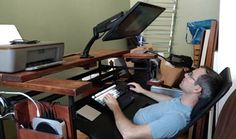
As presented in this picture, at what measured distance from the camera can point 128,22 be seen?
1678 millimetres

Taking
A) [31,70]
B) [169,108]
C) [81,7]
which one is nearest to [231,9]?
[169,108]

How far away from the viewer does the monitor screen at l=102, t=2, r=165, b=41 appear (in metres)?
1.58

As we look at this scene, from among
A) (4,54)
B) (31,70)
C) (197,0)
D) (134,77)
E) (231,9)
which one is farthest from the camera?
(197,0)

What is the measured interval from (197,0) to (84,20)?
6.65 ft

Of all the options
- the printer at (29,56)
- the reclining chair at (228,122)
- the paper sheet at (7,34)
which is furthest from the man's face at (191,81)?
the paper sheet at (7,34)

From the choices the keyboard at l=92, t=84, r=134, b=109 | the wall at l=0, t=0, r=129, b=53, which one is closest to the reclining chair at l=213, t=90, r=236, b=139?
the keyboard at l=92, t=84, r=134, b=109

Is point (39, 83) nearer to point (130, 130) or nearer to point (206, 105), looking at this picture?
point (130, 130)

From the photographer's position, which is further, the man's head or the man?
the man's head

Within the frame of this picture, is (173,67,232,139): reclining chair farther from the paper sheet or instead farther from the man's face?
the paper sheet

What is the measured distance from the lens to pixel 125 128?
58.8 inches

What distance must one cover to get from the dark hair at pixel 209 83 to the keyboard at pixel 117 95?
0.51m

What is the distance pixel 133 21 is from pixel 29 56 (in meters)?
0.71

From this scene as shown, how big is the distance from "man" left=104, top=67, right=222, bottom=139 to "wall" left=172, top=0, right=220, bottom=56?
285cm

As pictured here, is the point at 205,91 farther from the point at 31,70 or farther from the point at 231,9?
the point at 31,70
